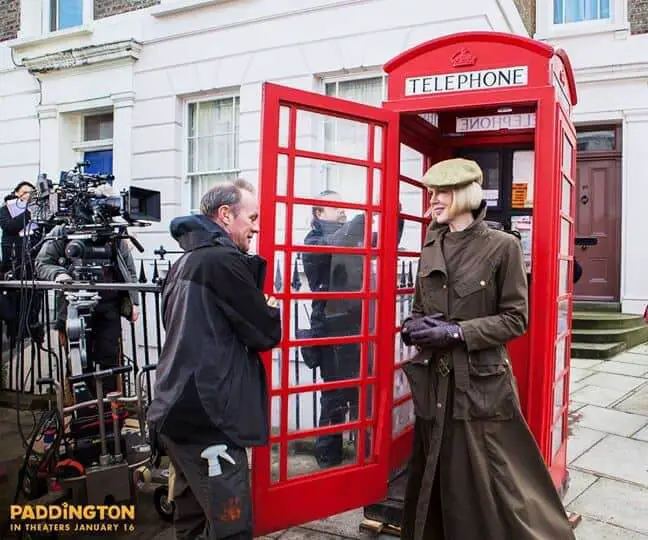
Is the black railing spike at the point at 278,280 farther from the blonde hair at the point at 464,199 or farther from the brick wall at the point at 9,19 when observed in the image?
the brick wall at the point at 9,19

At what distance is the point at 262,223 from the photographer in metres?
3.11

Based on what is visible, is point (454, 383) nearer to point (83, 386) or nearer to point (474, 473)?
point (474, 473)

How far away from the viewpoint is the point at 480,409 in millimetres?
2752

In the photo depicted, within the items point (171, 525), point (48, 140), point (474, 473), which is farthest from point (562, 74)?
point (48, 140)

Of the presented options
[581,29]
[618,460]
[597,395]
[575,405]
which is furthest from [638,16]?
[618,460]

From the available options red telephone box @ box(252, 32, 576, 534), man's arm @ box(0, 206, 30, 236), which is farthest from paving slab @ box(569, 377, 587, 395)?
man's arm @ box(0, 206, 30, 236)

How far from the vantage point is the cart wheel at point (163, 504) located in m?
3.77

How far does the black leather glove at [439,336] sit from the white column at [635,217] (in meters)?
8.13

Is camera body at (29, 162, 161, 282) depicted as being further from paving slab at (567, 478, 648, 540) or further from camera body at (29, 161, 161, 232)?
paving slab at (567, 478, 648, 540)

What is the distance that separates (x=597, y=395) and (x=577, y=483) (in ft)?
8.10

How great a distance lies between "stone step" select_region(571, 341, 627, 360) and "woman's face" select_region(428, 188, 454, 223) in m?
6.22

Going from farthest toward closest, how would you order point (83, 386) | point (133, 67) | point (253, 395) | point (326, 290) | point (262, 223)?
point (133, 67) < point (83, 386) < point (326, 290) < point (262, 223) < point (253, 395)

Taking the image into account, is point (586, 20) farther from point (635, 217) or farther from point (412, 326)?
point (412, 326)

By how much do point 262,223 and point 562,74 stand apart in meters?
1.94
